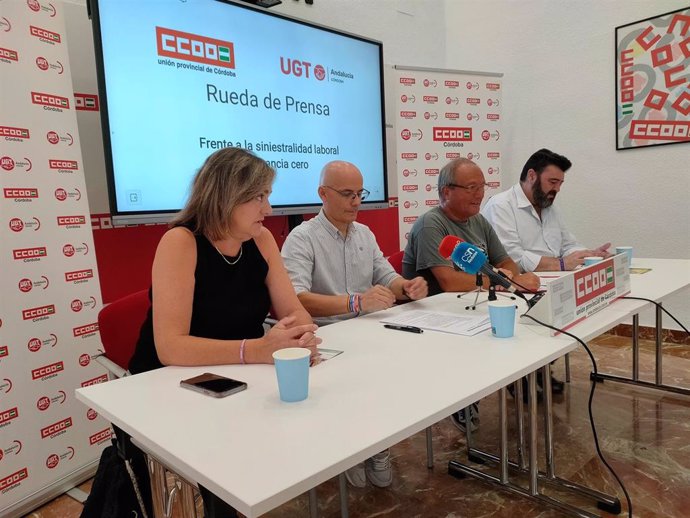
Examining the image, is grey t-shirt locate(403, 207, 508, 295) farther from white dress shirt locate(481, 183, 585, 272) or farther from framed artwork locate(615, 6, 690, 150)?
framed artwork locate(615, 6, 690, 150)

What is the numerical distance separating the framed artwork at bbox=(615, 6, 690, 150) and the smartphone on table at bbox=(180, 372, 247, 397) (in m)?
3.90

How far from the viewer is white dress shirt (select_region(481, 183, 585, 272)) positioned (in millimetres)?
3125

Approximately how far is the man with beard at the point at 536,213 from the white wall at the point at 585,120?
1.10 metres

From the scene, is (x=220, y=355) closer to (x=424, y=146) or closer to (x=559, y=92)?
(x=424, y=146)

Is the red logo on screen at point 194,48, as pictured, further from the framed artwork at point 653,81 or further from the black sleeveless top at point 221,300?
the framed artwork at point 653,81

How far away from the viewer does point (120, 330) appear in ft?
5.34

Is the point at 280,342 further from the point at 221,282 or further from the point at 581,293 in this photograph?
the point at 581,293

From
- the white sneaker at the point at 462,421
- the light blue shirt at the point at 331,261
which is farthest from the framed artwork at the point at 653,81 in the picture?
the light blue shirt at the point at 331,261

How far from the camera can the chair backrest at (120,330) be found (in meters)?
1.61

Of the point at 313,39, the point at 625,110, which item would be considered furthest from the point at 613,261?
the point at 625,110

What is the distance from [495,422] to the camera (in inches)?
101

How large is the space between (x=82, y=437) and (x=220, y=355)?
1.36 m

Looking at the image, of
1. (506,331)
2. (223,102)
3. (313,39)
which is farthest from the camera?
(313,39)

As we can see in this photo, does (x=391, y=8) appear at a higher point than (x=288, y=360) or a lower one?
higher
